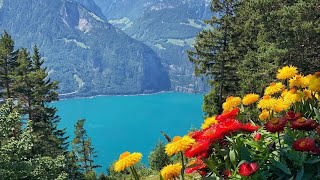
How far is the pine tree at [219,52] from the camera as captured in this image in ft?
71.2

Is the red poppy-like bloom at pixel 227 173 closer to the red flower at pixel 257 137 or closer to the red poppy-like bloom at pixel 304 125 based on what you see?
the red flower at pixel 257 137

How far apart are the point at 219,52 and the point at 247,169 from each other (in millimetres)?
19975

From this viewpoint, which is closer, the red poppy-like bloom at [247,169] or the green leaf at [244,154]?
the red poppy-like bloom at [247,169]

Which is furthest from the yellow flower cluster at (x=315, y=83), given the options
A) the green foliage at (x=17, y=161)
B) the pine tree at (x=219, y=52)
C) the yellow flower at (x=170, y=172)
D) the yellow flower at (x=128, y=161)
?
the pine tree at (x=219, y=52)

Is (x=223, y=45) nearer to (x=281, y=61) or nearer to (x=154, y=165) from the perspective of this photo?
(x=281, y=61)

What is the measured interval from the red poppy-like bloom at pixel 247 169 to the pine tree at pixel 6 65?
21897 mm

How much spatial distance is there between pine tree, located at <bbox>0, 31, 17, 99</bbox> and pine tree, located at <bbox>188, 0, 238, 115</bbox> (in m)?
10.6

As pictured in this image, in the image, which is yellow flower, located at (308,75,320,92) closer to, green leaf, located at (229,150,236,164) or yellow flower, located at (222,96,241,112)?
yellow flower, located at (222,96,241,112)

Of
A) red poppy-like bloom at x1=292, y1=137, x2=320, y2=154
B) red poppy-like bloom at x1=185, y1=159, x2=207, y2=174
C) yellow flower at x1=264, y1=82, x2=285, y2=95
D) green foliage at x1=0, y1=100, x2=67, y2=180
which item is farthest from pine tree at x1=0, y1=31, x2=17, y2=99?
red poppy-like bloom at x1=292, y1=137, x2=320, y2=154

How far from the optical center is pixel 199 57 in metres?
22.6

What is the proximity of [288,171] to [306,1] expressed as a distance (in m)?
14.0

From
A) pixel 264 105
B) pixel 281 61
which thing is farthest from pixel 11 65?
pixel 264 105

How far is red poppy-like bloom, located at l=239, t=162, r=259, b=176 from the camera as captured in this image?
2.20m

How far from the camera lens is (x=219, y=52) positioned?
21.8 meters
